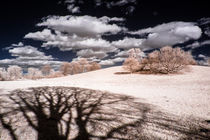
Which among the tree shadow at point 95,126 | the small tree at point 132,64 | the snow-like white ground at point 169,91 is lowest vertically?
the snow-like white ground at point 169,91

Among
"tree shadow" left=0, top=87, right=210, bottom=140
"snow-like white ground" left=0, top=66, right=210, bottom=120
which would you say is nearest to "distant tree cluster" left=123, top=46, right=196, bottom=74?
"snow-like white ground" left=0, top=66, right=210, bottom=120

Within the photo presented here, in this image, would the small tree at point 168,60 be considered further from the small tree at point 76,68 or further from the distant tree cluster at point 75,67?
the small tree at point 76,68

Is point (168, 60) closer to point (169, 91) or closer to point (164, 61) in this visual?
point (164, 61)

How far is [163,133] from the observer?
10.8 ft

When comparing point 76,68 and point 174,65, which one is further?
point 76,68

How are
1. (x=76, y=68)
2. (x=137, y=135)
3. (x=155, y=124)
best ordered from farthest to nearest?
1. (x=76, y=68)
2. (x=155, y=124)
3. (x=137, y=135)

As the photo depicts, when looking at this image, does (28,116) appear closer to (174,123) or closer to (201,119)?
(174,123)

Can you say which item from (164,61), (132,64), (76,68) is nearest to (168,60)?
(164,61)

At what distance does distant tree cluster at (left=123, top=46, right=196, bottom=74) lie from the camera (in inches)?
1189

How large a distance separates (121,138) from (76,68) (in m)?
94.4

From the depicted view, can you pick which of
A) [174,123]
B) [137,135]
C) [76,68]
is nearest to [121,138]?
[137,135]

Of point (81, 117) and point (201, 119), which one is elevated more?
point (81, 117)

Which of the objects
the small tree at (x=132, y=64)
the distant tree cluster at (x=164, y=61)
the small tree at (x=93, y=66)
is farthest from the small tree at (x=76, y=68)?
the distant tree cluster at (x=164, y=61)

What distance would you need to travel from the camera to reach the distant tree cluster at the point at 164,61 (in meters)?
30.2
